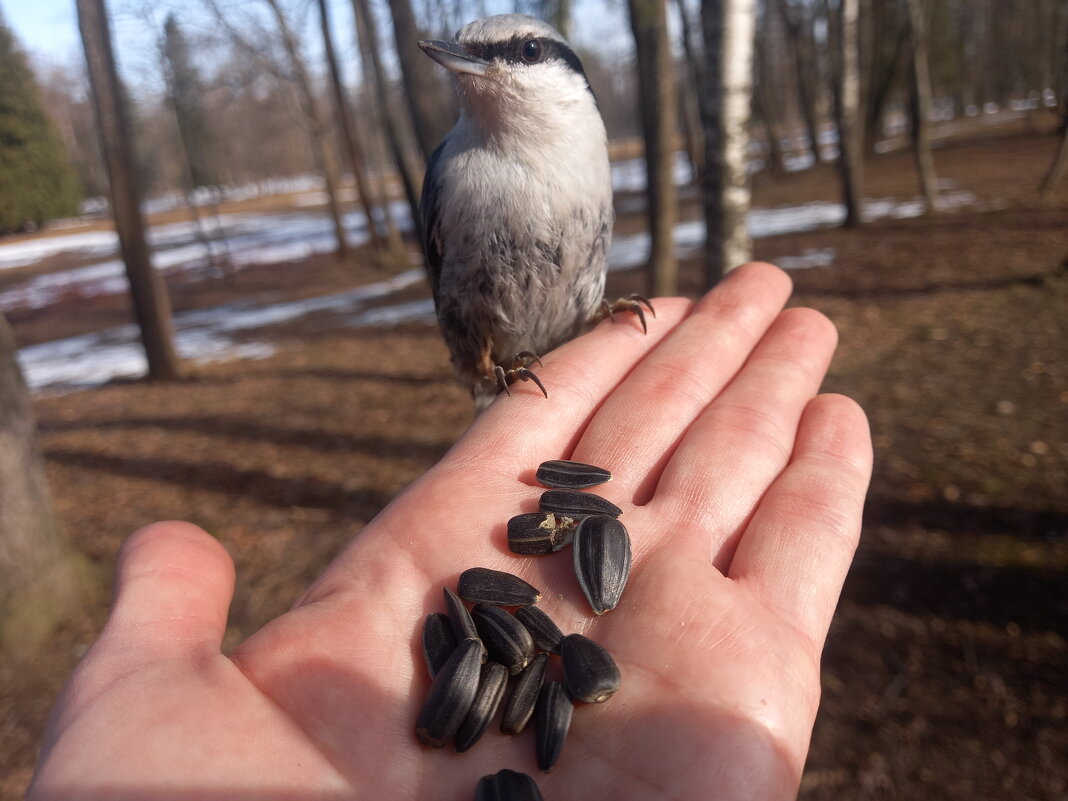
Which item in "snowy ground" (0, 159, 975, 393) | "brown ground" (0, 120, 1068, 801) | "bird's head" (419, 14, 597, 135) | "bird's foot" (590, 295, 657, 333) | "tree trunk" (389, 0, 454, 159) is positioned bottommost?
"brown ground" (0, 120, 1068, 801)

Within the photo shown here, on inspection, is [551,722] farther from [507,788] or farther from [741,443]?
[741,443]

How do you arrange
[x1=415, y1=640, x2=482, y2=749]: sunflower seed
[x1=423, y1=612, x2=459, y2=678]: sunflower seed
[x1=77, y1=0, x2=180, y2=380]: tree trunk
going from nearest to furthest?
1. [x1=415, y1=640, x2=482, y2=749]: sunflower seed
2. [x1=423, y1=612, x2=459, y2=678]: sunflower seed
3. [x1=77, y1=0, x2=180, y2=380]: tree trunk

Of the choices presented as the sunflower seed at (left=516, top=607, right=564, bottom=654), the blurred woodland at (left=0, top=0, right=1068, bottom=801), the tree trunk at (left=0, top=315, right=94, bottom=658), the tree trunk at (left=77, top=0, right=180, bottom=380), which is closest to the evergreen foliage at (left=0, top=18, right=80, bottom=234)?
the blurred woodland at (left=0, top=0, right=1068, bottom=801)

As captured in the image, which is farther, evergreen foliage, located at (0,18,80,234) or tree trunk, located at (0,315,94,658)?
evergreen foliage, located at (0,18,80,234)

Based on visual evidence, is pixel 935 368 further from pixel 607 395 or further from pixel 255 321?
pixel 255 321

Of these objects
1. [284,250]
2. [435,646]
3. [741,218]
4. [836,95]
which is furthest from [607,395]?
[284,250]

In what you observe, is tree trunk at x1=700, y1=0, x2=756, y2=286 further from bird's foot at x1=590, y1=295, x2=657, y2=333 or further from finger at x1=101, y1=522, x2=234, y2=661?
finger at x1=101, y1=522, x2=234, y2=661

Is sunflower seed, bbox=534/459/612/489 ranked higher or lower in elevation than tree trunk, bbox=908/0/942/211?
lower
